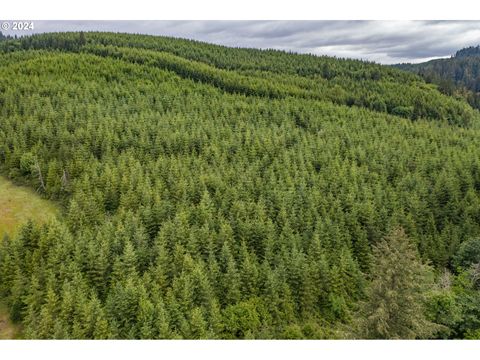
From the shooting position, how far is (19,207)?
→ 62.2 m

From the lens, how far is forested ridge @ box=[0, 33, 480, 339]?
37.0 meters

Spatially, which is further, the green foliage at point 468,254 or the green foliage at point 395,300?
the green foliage at point 468,254

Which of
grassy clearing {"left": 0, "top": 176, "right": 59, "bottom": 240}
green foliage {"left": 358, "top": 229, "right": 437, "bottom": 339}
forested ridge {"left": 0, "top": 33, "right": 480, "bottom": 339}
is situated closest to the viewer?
green foliage {"left": 358, "top": 229, "right": 437, "bottom": 339}

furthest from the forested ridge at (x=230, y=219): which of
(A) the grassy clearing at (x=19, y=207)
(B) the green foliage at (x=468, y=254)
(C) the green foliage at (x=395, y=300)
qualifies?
(A) the grassy clearing at (x=19, y=207)

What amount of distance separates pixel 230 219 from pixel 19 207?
3636cm

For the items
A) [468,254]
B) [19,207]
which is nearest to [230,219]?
[468,254]

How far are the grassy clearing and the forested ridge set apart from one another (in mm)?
2181

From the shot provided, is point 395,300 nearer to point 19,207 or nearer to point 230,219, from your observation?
point 230,219

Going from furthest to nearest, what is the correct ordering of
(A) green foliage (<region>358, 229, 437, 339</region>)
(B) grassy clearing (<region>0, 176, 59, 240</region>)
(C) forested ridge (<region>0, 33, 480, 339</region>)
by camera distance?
(B) grassy clearing (<region>0, 176, 59, 240</region>) → (C) forested ridge (<region>0, 33, 480, 339</region>) → (A) green foliage (<region>358, 229, 437, 339</region>)

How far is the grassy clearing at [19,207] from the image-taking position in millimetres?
58091

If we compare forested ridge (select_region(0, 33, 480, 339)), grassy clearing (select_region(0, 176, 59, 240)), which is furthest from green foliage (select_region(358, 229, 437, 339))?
grassy clearing (select_region(0, 176, 59, 240))

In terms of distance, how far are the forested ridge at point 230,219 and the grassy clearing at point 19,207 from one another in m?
2.18

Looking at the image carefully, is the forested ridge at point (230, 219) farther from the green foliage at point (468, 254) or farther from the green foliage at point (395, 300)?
the green foliage at point (468, 254)

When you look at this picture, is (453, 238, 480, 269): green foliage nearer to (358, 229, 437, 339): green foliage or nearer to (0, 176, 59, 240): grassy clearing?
(358, 229, 437, 339): green foliage
